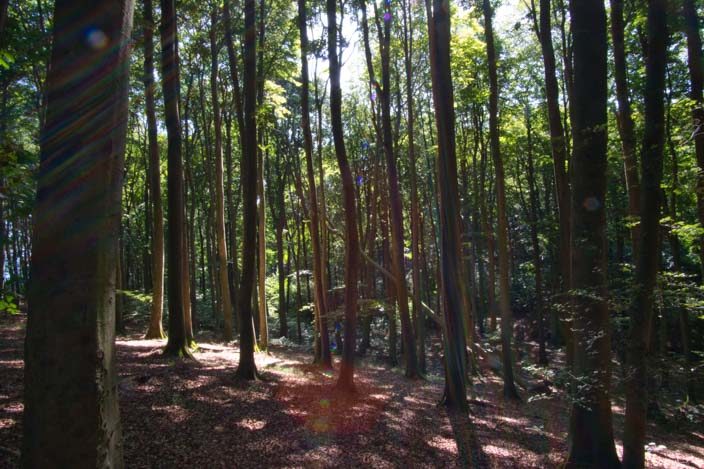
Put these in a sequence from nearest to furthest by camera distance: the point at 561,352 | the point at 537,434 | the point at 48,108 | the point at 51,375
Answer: the point at 51,375 → the point at 48,108 → the point at 537,434 → the point at 561,352

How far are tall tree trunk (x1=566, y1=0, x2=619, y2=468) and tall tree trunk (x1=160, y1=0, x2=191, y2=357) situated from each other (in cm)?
860

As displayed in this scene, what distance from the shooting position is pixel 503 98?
19.3 m

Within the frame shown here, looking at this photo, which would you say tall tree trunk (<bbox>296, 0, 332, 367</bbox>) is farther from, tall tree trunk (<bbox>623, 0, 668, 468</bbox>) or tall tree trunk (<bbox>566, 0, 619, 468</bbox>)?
tall tree trunk (<bbox>623, 0, 668, 468</bbox>)

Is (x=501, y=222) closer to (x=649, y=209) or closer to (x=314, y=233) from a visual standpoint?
(x=314, y=233)

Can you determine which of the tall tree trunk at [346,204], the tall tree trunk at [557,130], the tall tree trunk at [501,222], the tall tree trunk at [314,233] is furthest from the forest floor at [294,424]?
the tall tree trunk at [557,130]

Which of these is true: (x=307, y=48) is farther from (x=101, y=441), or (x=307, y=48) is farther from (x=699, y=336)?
(x=699, y=336)

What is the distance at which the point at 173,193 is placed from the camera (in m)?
10.9

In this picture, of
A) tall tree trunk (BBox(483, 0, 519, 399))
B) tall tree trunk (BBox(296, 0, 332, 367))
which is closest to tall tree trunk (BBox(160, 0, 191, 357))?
tall tree trunk (BBox(296, 0, 332, 367))

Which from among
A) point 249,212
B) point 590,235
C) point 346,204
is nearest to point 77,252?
point 590,235

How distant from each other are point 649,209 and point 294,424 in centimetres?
625

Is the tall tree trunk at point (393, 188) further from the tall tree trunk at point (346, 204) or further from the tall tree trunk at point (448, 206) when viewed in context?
the tall tree trunk at point (448, 206)

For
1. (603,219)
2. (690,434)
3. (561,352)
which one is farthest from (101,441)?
(561,352)

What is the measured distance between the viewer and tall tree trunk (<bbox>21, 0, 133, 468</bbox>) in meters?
2.47

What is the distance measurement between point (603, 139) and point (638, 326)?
2587mm
